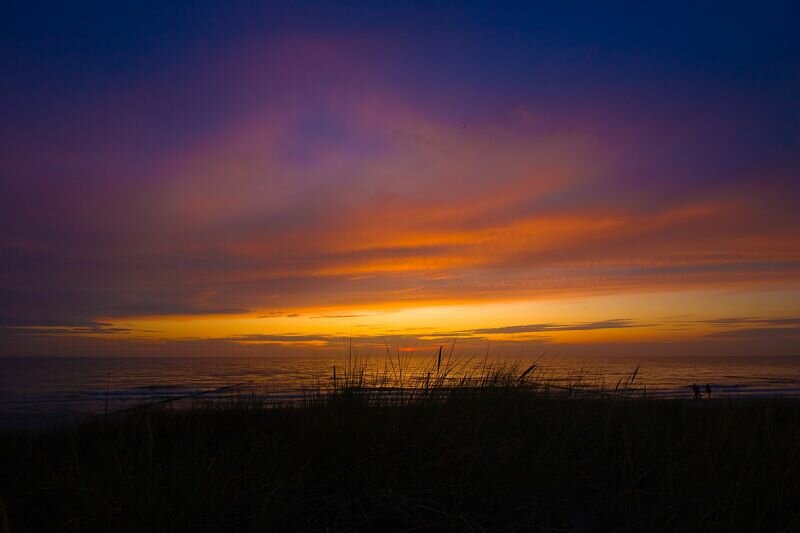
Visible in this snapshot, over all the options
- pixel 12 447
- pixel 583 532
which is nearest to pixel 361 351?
pixel 583 532

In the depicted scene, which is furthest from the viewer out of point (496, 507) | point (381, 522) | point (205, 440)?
point (205, 440)

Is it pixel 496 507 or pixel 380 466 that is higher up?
pixel 380 466

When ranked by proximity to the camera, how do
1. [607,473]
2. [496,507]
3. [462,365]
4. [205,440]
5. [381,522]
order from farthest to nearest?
[462,365] < [205,440] < [607,473] < [496,507] < [381,522]

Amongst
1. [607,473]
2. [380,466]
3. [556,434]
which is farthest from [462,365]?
[380,466]

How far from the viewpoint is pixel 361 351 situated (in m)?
8.26

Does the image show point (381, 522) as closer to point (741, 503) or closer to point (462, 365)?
point (741, 503)

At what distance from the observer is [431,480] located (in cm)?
418

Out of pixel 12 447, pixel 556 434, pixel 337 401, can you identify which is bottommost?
pixel 12 447

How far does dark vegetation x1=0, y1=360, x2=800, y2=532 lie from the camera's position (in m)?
3.77

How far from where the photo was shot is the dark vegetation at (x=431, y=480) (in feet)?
12.4

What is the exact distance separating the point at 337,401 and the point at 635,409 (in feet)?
13.6

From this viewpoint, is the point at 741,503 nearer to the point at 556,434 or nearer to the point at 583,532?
the point at 583,532

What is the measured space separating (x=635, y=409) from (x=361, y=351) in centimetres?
393

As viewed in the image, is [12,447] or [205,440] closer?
[205,440]
